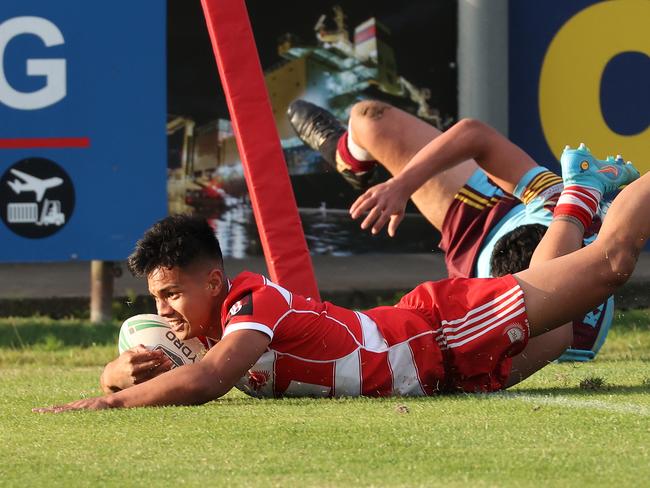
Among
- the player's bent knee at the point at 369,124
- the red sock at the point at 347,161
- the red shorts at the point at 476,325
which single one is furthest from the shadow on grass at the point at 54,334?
the red shorts at the point at 476,325

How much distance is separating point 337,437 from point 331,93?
495 centimetres

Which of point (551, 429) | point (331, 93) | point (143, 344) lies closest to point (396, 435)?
point (551, 429)

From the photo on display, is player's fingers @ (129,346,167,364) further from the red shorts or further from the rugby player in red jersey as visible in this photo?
the red shorts

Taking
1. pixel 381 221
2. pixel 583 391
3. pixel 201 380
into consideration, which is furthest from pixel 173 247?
pixel 583 391

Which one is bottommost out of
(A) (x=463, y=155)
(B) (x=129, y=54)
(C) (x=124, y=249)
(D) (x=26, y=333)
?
(D) (x=26, y=333)

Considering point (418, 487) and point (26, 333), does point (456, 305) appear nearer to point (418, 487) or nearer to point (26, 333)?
point (418, 487)

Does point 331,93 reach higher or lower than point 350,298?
higher

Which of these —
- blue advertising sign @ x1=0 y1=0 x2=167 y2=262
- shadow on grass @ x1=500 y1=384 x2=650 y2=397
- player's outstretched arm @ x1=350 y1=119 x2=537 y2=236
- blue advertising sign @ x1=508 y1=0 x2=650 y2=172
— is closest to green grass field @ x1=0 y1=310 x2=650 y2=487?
shadow on grass @ x1=500 y1=384 x2=650 y2=397

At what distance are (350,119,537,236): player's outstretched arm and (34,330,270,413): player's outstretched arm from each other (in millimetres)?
1129

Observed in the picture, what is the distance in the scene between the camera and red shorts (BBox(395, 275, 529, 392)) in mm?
4859

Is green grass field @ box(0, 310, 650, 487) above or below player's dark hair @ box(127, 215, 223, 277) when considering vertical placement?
below

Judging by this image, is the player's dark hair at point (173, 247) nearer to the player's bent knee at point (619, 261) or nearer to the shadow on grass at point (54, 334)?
the player's bent knee at point (619, 261)

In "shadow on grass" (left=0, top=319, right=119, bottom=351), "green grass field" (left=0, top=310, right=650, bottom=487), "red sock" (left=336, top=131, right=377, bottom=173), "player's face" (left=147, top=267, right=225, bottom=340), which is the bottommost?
Result: "shadow on grass" (left=0, top=319, right=119, bottom=351)

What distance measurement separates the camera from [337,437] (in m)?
3.92
